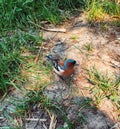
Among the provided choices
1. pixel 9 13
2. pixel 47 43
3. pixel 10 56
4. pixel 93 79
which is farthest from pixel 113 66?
pixel 9 13

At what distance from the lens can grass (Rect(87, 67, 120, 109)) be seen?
3.42 meters

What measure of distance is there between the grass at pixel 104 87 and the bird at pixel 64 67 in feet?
0.87

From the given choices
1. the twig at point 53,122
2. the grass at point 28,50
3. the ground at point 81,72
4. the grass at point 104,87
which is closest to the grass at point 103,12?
the grass at point 28,50

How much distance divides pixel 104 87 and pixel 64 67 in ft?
1.66

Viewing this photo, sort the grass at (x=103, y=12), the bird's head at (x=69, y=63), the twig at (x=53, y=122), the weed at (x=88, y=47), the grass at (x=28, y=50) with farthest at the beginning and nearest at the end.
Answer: the grass at (x=103, y=12) → the weed at (x=88, y=47) → the bird's head at (x=69, y=63) → the grass at (x=28, y=50) → the twig at (x=53, y=122)

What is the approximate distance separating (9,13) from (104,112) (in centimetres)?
207

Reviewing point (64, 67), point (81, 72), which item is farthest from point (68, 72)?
point (81, 72)

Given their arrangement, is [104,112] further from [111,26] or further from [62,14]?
[62,14]

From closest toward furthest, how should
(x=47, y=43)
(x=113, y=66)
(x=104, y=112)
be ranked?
(x=104, y=112), (x=113, y=66), (x=47, y=43)

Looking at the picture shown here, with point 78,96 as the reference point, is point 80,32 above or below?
above

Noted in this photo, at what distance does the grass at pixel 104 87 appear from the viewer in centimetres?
342

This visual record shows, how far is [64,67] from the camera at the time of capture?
11.6 feet

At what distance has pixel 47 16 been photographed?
15.0 feet

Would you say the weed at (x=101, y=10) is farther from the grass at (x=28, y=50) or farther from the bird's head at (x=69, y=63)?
the bird's head at (x=69, y=63)
